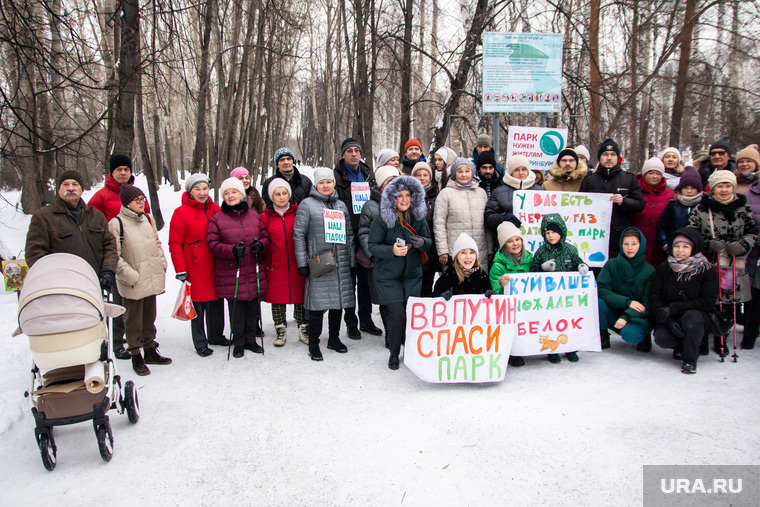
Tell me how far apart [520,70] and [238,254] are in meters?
6.84

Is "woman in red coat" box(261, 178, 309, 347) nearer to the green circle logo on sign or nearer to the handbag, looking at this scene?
the handbag

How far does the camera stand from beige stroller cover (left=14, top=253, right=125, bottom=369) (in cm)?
319

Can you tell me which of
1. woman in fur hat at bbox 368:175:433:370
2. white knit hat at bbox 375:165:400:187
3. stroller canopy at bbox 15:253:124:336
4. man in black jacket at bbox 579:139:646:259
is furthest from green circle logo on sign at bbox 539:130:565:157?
stroller canopy at bbox 15:253:124:336

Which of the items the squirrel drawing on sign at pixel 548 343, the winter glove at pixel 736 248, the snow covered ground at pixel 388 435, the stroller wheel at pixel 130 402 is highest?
the winter glove at pixel 736 248

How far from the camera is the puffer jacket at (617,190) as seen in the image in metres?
5.75

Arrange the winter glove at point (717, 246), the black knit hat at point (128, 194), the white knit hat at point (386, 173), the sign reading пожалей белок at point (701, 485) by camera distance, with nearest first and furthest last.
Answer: the sign reading пожалей белок at point (701, 485), the black knit hat at point (128, 194), the winter glove at point (717, 246), the white knit hat at point (386, 173)

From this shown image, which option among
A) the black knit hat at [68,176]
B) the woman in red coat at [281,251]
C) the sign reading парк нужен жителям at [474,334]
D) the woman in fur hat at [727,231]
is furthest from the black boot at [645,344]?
the black knit hat at [68,176]

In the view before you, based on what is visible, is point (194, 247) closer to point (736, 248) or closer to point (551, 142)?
point (736, 248)

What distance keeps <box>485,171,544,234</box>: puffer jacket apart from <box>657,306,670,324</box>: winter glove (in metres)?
1.78

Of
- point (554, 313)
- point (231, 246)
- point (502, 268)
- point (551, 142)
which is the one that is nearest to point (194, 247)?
point (231, 246)

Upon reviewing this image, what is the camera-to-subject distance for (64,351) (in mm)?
3227

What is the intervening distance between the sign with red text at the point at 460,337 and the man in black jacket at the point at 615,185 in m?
2.39

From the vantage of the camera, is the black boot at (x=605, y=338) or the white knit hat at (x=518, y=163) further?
the white knit hat at (x=518, y=163)

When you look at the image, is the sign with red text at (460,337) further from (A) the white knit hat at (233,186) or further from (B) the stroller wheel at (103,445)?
(B) the stroller wheel at (103,445)
